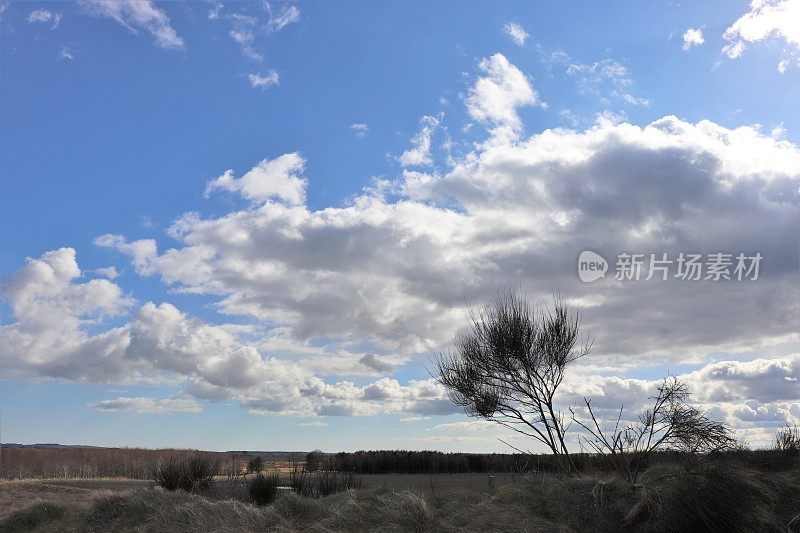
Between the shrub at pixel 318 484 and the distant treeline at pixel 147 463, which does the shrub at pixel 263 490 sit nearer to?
the shrub at pixel 318 484

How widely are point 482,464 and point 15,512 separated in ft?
69.1

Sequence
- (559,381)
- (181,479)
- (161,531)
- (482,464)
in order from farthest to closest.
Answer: (482,464)
(181,479)
(559,381)
(161,531)

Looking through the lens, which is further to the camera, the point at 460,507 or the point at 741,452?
the point at 741,452

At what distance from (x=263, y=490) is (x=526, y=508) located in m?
7.18

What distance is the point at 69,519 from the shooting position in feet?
43.3

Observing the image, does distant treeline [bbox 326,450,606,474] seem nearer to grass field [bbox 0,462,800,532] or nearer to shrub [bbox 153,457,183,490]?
shrub [bbox 153,457,183,490]

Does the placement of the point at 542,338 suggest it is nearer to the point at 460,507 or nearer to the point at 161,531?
the point at 460,507

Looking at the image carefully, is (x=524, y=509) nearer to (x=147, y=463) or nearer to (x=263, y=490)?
(x=263, y=490)

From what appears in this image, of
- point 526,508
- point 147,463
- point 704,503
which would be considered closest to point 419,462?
point 147,463

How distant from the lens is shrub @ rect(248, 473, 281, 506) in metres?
15.3

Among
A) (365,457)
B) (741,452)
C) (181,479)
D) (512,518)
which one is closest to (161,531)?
(512,518)

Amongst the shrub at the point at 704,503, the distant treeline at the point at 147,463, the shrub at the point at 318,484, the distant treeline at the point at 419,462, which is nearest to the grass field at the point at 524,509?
the shrub at the point at 704,503

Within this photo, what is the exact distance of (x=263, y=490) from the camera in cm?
1545

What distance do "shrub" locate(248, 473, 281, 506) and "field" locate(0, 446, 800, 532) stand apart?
235cm
